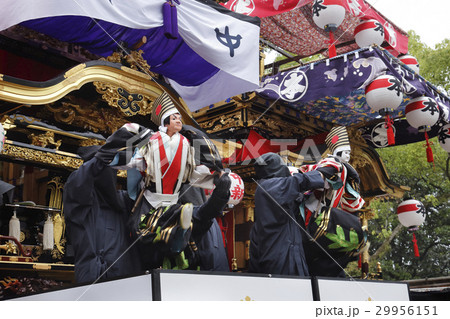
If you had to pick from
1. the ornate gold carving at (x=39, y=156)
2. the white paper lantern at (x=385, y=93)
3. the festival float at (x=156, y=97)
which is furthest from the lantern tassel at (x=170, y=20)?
the white paper lantern at (x=385, y=93)

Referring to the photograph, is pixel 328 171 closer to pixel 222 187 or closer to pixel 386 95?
pixel 222 187

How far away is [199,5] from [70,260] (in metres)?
3.13

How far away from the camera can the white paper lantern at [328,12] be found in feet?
26.0

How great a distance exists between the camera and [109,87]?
19.6 feet

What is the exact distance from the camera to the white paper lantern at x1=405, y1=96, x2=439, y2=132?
26.5 feet

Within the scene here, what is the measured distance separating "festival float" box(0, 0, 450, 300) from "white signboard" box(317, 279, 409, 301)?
12 millimetres

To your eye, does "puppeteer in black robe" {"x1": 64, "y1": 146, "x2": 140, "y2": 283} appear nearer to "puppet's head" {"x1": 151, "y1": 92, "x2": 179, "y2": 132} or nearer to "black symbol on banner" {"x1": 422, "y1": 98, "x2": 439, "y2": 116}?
"puppet's head" {"x1": 151, "y1": 92, "x2": 179, "y2": 132}

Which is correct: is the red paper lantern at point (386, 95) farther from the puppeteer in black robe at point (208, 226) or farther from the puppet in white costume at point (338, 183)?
the puppeteer in black robe at point (208, 226)

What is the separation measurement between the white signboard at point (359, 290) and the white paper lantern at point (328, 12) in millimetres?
4155

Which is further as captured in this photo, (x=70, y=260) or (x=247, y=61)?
(x=247, y=61)

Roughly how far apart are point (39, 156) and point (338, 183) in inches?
121

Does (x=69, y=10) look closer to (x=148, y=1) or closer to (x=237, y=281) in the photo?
(x=148, y=1)

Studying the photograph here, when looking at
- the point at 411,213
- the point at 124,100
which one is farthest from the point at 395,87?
the point at 411,213
